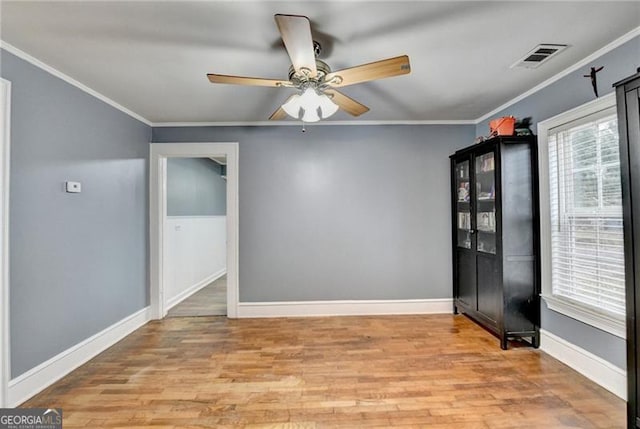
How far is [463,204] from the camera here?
349cm

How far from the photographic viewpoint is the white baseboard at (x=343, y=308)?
367cm

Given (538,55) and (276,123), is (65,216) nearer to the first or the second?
(276,123)

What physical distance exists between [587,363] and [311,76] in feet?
9.62

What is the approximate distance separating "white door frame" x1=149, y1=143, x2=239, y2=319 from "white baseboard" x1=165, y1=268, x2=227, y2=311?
42 centimetres

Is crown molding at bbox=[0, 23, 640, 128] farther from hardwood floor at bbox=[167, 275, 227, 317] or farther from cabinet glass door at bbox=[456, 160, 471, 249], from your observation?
hardwood floor at bbox=[167, 275, 227, 317]

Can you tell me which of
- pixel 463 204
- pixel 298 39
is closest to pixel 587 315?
pixel 463 204

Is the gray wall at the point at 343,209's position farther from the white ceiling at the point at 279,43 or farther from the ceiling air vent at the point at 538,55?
the ceiling air vent at the point at 538,55

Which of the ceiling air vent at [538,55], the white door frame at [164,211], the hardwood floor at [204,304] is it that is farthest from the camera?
the hardwood floor at [204,304]

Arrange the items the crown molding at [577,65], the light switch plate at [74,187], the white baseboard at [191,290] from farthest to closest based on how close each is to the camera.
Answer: the white baseboard at [191,290] < the light switch plate at [74,187] < the crown molding at [577,65]

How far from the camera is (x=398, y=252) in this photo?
3754 mm

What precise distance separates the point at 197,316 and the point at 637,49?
15.3ft

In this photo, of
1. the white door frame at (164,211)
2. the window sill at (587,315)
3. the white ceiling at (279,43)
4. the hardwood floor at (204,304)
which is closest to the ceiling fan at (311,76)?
the white ceiling at (279,43)

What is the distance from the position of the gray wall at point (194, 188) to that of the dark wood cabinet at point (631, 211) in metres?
4.66

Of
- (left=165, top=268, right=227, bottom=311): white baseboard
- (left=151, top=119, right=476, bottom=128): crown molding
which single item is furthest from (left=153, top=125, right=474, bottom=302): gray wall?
(left=165, top=268, right=227, bottom=311): white baseboard
